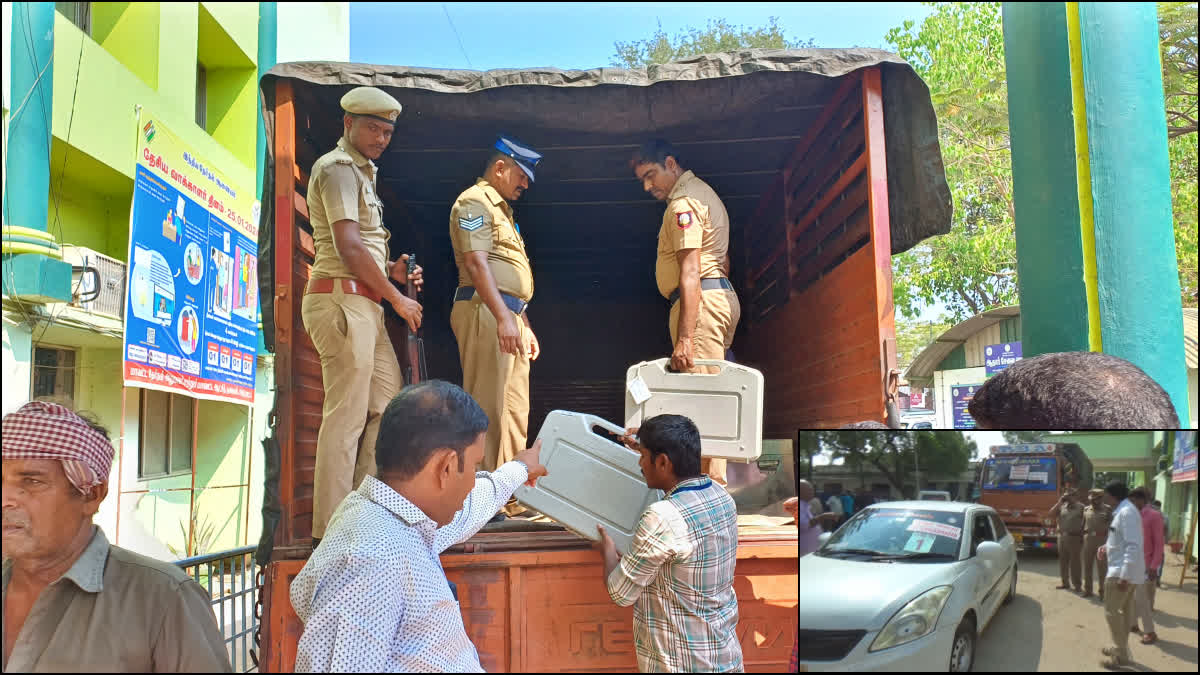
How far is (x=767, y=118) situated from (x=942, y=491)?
3703mm

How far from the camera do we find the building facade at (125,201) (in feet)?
Answer: 18.5

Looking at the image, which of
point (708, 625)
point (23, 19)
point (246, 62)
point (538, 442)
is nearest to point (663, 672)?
point (708, 625)

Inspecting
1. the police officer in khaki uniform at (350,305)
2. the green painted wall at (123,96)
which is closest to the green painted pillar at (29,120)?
the green painted wall at (123,96)

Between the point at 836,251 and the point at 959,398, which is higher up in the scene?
the point at 836,251

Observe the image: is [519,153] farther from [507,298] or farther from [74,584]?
[74,584]

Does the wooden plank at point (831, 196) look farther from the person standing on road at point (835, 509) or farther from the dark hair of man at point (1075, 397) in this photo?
the person standing on road at point (835, 509)

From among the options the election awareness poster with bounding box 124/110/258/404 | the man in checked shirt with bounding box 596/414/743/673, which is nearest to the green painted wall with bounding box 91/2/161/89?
the election awareness poster with bounding box 124/110/258/404

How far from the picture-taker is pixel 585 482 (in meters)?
2.84

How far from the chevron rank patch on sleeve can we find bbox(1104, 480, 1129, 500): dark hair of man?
2957mm

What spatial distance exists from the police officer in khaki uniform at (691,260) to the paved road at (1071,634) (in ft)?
7.97

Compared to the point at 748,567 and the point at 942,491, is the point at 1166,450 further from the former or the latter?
the point at 748,567

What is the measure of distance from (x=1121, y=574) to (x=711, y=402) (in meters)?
2.20

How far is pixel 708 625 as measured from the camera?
2480 mm

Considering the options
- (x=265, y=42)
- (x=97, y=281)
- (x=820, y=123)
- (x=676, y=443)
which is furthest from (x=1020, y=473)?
(x=265, y=42)
